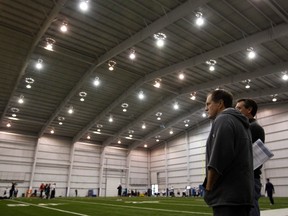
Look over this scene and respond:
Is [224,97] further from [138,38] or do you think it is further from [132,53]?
[132,53]

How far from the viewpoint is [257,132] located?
12.3 feet

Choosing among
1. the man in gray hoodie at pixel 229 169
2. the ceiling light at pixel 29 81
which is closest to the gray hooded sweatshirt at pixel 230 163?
the man in gray hoodie at pixel 229 169

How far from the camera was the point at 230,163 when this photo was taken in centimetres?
218

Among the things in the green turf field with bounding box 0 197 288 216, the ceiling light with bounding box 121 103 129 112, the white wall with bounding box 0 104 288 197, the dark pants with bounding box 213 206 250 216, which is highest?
the ceiling light with bounding box 121 103 129 112

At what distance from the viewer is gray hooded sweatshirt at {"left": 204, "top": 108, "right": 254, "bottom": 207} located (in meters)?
2.11

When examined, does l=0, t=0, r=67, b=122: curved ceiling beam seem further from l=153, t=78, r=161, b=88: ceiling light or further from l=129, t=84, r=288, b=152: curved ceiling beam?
l=129, t=84, r=288, b=152: curved ceiling beam

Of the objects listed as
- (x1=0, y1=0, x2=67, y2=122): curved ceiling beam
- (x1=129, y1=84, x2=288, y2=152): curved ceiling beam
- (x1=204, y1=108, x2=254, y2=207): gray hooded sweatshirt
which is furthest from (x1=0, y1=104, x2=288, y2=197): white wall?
(x1=204, y1=108, x2=254, y2=207): gray hooded sweatshirt

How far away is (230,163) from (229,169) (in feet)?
0.18

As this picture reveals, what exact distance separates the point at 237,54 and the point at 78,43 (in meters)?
12.9

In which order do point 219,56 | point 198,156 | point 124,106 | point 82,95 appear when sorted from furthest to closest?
point 198,156, point 124,106, point 82,95, point 219,56

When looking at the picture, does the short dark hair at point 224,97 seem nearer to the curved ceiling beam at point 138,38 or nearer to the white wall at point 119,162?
the curved ceiling beam at point 138,38

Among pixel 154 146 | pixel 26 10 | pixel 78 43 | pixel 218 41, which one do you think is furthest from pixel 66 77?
pixel 154 146

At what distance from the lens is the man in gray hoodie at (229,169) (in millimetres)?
2102

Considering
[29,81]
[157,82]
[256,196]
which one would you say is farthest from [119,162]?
[256,196]
